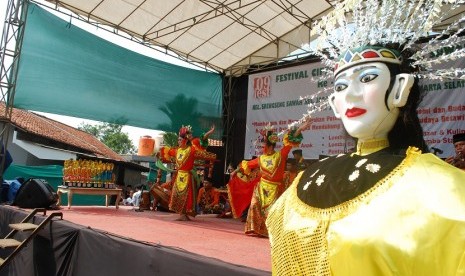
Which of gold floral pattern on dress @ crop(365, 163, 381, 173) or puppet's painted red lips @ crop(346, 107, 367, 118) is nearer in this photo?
gold floral pattern on dress @ crop(365, 163, 381, 173)

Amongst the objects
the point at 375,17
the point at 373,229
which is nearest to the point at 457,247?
the point at 373,229

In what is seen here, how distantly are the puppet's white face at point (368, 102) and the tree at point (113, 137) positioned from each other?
119 feet

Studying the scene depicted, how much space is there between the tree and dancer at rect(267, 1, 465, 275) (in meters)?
36.1

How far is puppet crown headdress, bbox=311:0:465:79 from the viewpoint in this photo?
1.22 m

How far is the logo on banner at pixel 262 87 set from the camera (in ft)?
25.7

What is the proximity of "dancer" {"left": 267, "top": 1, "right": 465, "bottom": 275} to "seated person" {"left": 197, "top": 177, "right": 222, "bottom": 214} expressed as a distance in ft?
23.3

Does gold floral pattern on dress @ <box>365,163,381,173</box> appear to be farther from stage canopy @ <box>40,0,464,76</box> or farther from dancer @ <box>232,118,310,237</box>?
stage canopy @ <box>40,0,464,76</box>

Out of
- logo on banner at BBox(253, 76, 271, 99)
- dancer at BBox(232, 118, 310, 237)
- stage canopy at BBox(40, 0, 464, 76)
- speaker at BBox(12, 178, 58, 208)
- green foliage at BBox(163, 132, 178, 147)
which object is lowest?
speaker at BBox(12, 178, 58, 208)

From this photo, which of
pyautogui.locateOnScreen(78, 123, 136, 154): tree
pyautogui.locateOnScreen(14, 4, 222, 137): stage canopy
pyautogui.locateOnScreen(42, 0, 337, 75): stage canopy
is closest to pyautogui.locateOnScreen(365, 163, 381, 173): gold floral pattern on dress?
pyautogui.locateOnScreen(42, 0, 337, 75): stage canopy

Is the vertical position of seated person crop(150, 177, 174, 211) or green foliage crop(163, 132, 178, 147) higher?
green foliage crop(163, 132, 178, 147)

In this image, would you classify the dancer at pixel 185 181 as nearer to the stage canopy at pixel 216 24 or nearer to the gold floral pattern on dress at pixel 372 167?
the stage canopy at pixel 216 24

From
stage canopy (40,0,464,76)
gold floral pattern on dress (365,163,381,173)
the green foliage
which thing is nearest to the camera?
gold floral pattern on dress (365,163,381,173)

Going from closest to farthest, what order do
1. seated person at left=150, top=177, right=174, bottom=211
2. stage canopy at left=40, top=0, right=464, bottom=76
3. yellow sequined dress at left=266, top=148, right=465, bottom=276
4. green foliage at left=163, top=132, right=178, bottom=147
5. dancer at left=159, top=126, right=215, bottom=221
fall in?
yellow sequined dress at left=266, top=148, right=465, bottom=276, dancer at left=159, top=126, right=215, bottom=221, stage canopy at left=40, top=0, right=464, bottom=76, seated person at left=150, top=177, right=174, bottom=211, green foliage at left=163, top=132, right=178, bottom=147

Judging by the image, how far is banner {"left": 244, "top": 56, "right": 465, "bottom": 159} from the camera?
5441 mm
